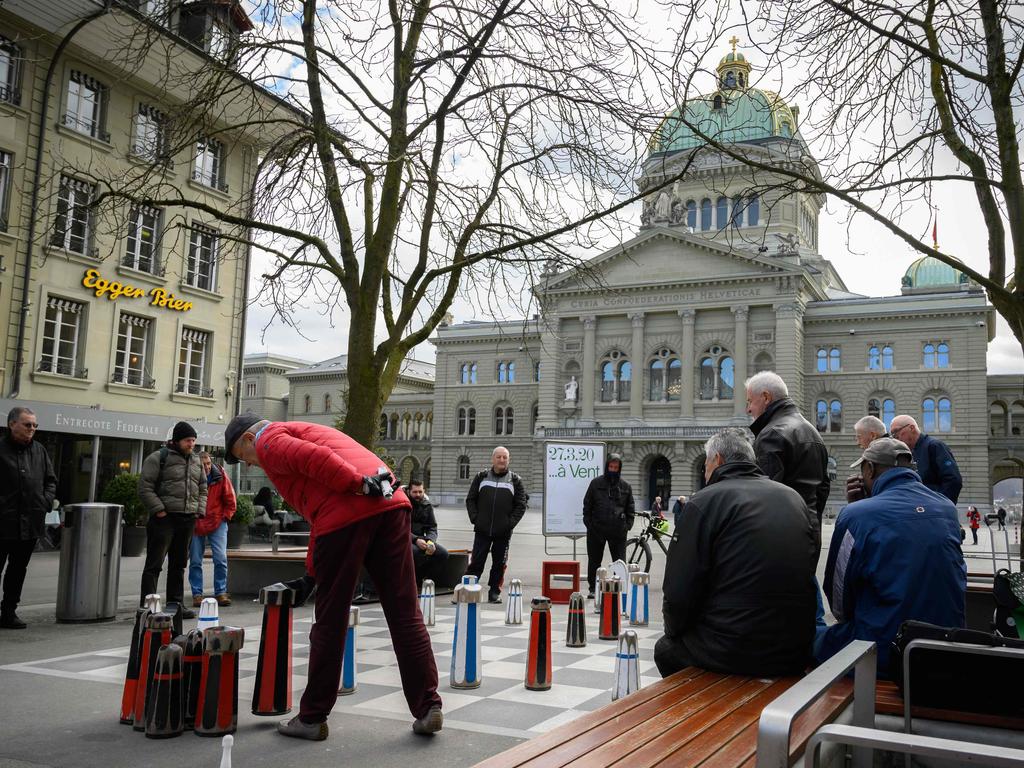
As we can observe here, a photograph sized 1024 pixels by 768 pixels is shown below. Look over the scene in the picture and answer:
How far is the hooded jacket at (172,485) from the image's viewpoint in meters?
9.63

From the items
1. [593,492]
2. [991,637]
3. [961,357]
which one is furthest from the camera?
[961,357]

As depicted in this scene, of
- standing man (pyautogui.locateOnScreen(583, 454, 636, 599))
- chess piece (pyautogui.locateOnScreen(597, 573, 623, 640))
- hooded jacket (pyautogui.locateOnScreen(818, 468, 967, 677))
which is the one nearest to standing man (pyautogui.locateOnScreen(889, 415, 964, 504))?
chess piece (pyautogui.locateOnScreen(597, 573, 623, 640))

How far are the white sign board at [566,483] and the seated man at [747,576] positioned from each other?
12.1 metres

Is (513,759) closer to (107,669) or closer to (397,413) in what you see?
(107,669)

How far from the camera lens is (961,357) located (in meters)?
57.0

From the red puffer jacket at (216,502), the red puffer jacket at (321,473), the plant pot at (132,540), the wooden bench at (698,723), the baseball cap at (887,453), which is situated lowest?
the plant pot at (132,540)

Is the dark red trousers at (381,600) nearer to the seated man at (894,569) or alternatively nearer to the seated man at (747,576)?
the seated man at (747,576)

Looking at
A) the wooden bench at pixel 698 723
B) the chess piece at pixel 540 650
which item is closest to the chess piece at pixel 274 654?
the chess piece at pixel 540 650

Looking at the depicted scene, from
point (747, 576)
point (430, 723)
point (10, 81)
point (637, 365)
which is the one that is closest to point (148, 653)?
point (430, 723)

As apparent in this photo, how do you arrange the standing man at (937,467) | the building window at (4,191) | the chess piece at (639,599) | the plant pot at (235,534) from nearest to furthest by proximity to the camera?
the standing man at (937,467), the chess piece at (639,599), the plant pot at (235,534), the building window at (4,191)

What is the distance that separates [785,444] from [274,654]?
12.0 ft

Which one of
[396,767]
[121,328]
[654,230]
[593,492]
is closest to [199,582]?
[593,492]

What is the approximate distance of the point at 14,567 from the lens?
8.95 meters

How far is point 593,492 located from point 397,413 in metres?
71.1
